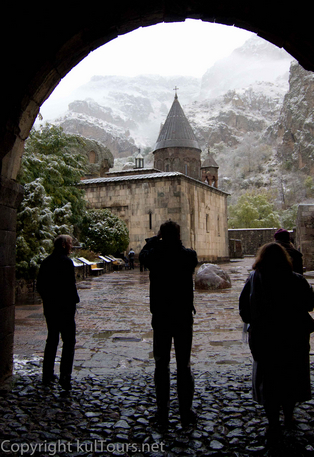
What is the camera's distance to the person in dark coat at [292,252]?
13.0 ft

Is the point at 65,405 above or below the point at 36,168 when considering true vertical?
below

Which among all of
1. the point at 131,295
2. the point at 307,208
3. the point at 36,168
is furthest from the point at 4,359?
the point at 307,208

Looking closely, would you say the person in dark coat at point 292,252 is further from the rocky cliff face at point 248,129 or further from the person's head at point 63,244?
the rocky cliff face at point 248,129

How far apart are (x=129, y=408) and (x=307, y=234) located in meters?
13.4

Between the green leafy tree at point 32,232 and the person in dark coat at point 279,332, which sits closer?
the person in dark coat at point 279,332

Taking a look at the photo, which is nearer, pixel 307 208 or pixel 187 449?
pixel 187 449

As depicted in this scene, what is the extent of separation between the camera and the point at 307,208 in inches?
616

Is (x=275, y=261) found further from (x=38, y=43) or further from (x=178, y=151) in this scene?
(x=178, y=151)

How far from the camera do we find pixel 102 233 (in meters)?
20.9

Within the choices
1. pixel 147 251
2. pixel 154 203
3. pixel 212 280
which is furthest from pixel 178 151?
pixel 147 251

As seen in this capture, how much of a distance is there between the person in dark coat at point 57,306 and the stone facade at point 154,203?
2006 cm

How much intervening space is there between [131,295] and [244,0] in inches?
315

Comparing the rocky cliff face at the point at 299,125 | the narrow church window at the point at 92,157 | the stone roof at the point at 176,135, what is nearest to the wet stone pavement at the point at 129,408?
the stone roof at the point at 176,135

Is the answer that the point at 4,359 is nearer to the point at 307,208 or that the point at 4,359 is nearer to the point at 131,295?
the point at 131,295
